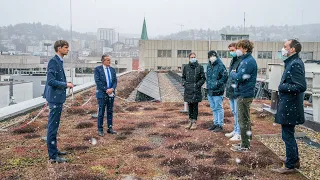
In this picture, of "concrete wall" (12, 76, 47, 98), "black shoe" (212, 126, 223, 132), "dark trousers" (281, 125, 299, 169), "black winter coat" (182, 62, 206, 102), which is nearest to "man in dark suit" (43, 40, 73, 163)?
"black winter coat" (182, 62, 206, 102)

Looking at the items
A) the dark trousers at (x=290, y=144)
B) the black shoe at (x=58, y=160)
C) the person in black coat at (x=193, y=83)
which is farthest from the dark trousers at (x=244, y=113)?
the black shoe at (x=58, y=160)

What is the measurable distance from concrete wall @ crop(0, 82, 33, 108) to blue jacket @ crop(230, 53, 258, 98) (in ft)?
123

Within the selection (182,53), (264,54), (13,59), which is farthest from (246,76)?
(13,59)

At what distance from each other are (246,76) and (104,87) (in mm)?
3605

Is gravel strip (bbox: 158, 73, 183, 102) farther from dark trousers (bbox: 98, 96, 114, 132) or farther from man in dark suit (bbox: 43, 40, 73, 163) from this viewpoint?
man in dark suit (bbox: 43, 40, 73, 163)

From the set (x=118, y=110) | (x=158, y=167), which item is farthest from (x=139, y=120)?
(x=158, y=167)

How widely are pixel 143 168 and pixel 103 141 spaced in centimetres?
219

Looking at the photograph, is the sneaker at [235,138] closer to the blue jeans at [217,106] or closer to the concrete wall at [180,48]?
the blue jeans at [217,106]

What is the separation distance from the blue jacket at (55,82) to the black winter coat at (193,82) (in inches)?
144

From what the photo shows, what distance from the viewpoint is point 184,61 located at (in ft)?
214

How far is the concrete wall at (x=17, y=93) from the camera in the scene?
40281 mm

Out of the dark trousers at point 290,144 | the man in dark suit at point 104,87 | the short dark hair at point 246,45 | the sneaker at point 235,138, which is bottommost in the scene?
the sneaker at point 235,138

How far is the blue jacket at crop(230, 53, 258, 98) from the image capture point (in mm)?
6734

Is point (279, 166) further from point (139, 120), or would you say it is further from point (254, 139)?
point (139, 120)
